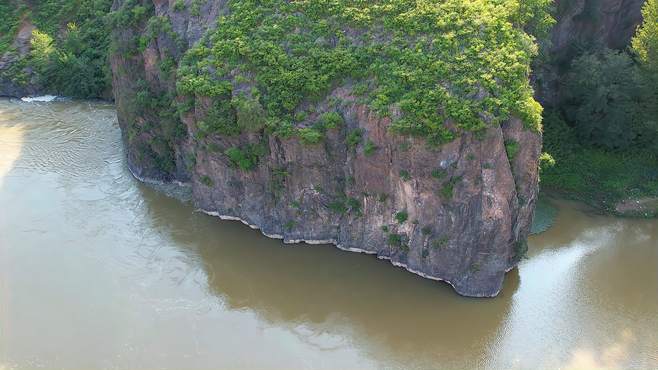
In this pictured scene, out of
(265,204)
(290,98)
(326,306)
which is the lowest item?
(326,306)

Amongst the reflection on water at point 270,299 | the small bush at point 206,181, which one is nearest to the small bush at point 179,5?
the small bush at point 206,181

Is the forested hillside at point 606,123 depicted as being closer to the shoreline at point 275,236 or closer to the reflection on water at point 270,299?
the reflection on water at point 270,299

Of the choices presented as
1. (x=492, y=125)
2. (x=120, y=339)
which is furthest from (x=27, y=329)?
(x=492, y=125)

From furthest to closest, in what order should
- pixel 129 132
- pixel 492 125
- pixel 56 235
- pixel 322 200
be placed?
1. pixel 129 132
2. pixel 56 235
3. pixel 322 200
4. pixel 492 125

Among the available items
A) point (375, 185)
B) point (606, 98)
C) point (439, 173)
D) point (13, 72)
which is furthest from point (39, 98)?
point (606, 98)

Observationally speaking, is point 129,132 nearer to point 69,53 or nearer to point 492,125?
point 69,53

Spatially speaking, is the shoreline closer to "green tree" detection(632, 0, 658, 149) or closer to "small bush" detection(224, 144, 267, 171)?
"small bush" detection(224, 144, 267, 171)
